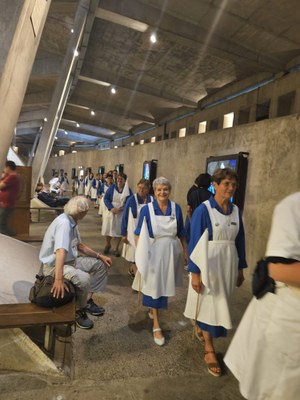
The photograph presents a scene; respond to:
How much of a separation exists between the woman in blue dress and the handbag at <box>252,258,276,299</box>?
5.74 ft

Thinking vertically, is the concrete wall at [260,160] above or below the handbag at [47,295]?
above

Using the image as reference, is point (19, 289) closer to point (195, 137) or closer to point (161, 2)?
point (195, 137)

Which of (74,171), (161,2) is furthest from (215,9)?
(74,171)

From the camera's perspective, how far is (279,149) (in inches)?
173

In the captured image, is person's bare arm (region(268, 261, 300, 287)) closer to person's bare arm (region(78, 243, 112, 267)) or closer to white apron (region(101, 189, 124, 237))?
person's bare arm (region(78, 243, 112, 267))

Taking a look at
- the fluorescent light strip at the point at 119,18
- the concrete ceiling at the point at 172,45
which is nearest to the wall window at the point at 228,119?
the concrete ceiling at the point at 172,45

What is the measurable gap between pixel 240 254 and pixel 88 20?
25.7ft

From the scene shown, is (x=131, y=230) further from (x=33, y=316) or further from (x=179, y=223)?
(x=33, y=316)

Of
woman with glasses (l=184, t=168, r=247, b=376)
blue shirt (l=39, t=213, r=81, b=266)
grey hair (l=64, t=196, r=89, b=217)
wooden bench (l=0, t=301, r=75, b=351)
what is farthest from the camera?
grey hair (l=64, t=196, r=89, b=217)

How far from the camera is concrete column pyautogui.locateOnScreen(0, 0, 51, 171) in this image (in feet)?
7.89

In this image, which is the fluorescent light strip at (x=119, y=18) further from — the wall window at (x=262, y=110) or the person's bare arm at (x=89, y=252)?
the person's bare arm at (x=89, y=252)

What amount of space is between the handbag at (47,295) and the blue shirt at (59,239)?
8.4 inches

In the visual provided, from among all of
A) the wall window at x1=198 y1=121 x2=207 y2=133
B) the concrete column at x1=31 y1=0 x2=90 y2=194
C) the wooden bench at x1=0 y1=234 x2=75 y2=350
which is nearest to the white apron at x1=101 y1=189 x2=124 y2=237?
the wooden bench at x1=0 y1=234 x2=75 y2=350

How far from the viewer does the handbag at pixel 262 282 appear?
4.92ft
